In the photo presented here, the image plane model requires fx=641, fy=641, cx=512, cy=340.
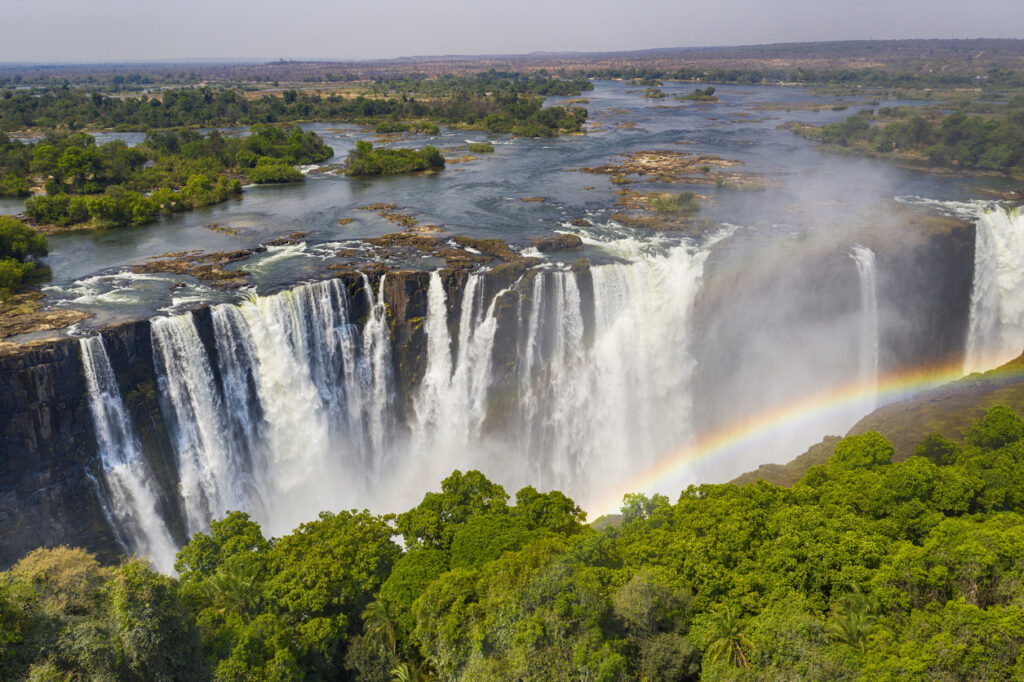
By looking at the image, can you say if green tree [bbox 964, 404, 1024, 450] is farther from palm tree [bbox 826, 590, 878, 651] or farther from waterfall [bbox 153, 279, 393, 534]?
waterfall [bbox 153, 279, 393, 534]

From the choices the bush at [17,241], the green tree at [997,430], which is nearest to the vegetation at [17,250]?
the bush at [17,241]

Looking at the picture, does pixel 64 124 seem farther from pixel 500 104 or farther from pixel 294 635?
pixel 294 635

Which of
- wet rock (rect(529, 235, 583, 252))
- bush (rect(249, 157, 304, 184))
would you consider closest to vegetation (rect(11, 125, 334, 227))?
bush (rect(249, 157, 304, 184))

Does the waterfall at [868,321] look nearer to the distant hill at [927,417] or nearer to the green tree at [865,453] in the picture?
the distant hill at [927,417]

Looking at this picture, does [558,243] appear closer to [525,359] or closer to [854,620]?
[525,359]

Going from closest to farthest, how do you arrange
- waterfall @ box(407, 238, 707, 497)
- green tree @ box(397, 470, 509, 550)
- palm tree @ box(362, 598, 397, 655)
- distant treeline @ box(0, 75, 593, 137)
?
palm tree @ box(362, 598, 397, 655) → green tree @ box(397, 470, 509, 550) → waterfall @ box(407, 238, 707, 497) → distant treeline @ box(0, 75, 593, 137)
